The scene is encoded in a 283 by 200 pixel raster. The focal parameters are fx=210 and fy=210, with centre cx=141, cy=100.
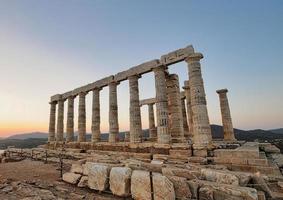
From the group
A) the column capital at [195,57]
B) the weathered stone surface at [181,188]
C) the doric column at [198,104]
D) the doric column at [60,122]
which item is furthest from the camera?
the doric column at [60,122]

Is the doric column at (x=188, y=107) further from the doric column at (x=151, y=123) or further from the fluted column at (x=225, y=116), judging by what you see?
the doric column at (x=151, y=123)

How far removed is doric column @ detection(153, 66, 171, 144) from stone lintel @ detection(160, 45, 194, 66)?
746 millimetres

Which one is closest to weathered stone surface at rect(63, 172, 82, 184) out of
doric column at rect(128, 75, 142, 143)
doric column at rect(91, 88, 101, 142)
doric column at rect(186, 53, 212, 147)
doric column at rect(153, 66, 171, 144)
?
doric column at rect(186, 53, 212, 147)

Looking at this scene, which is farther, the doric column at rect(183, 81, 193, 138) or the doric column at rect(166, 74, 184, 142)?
the doric column at rect(183, 81, 193, 138)

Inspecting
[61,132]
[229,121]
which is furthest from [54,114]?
[229,121]

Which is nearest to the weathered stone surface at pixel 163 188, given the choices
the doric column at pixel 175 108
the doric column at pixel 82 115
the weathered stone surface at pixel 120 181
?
the weathered stone surface at pixel 120 181

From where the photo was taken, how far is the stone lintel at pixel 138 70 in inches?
720

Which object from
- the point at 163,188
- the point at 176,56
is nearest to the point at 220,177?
the point at 163,188

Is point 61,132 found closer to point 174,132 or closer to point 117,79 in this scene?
point 117,79

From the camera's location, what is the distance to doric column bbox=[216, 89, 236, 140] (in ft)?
73.0

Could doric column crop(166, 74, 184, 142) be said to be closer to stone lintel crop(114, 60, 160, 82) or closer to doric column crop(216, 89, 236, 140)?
stone lintel crop(114, 60, 160, 82)

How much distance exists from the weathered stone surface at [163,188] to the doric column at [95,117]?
1748 centimetres

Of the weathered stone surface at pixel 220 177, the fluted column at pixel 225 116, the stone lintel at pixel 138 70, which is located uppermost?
the stone lintel at pixel 138 70

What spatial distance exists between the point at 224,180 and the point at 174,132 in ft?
43.3
